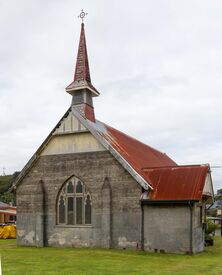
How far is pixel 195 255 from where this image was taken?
66.3 ft

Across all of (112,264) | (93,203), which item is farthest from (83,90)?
(112,264)

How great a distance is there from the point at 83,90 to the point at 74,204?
8.30 meters

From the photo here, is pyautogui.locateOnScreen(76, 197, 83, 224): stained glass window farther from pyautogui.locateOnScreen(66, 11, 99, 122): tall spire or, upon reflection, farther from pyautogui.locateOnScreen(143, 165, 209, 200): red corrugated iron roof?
pyautogui.locateOnScreen(66, 11, 99, 122): tall spire

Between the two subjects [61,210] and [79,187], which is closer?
[79,187]

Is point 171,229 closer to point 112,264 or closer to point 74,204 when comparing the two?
point 112,264

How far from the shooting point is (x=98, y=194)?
76.1 feet

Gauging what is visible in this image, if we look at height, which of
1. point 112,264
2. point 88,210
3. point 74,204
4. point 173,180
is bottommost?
point 112,264

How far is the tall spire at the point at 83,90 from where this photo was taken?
2623 centimetres

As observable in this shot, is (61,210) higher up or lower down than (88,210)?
lower down

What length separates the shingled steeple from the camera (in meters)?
26.2

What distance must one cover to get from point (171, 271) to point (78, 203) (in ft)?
35.5

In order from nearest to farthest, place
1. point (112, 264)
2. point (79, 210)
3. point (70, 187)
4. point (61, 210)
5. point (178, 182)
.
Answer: point (112, 264) < point (178, 182) < point (79, 210) < point (70, 187) < point (61, 210)

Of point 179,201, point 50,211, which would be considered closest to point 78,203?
point 50,211

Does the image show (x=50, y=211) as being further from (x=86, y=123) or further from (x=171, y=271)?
(x=171, y=271)
